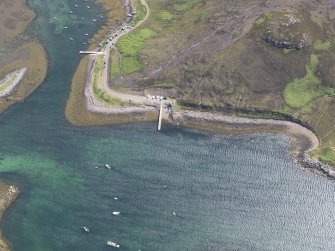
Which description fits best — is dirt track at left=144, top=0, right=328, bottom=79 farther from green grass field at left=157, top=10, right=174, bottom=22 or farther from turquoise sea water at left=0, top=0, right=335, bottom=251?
turquoise sea water at left=0, top=0, right=335, bottom=251

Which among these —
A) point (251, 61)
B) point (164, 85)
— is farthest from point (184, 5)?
point (164, 85)

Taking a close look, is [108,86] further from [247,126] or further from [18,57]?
[247,126]

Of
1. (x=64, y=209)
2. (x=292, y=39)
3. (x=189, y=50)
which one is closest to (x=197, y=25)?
(x=189, y=50)

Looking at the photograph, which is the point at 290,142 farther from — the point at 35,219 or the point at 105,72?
the point at 35,219

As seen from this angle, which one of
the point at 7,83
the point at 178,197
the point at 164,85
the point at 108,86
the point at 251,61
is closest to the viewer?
the point at 178,197

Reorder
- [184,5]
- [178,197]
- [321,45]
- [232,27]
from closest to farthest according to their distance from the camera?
[178,197], [321,45], [232,27], [184,5]

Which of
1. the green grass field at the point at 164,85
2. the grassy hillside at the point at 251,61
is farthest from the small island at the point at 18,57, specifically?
the green grass field at the point at 164,85

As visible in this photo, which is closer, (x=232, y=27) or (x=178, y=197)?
(x=178, y=197)
